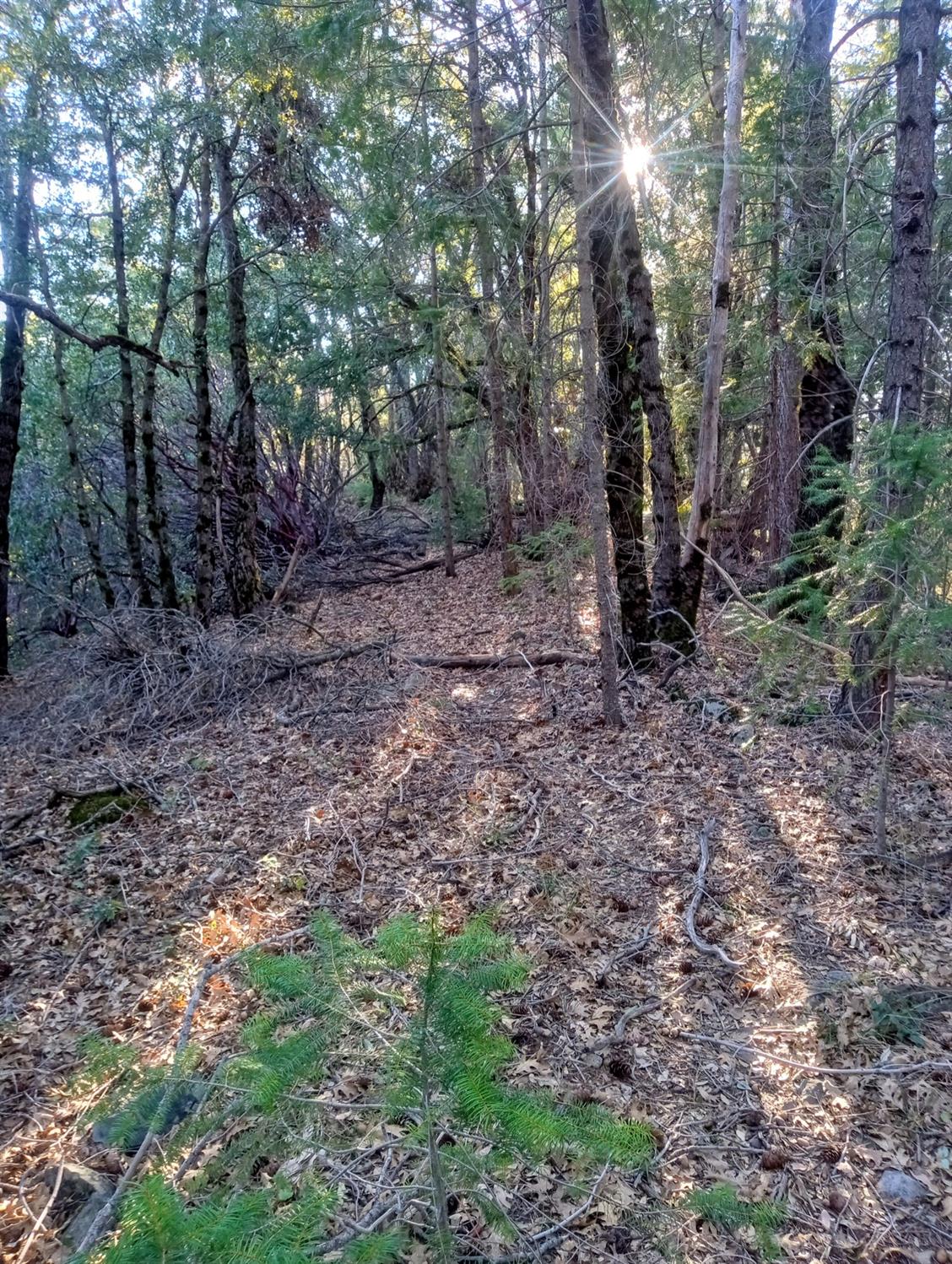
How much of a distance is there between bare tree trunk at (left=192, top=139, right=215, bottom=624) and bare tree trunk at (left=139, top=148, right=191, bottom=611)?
0.27 m

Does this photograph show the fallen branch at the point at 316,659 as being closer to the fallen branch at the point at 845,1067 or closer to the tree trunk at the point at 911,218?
the tree trunk at the point at 911,218

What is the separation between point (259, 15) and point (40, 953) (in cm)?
821

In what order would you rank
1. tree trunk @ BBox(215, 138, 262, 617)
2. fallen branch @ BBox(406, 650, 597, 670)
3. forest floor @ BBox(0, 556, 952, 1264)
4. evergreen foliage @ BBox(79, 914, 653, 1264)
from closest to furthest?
1. evergreen foliage @ BBox(79, 914, 653, 1264)
2. forest floor @ BBox(0, 556, 952, 1264)
3. fallen branch @ BBox(406, 650, 597, 670)
4. tree trunk @ BBox(215, 138, 262, 617)

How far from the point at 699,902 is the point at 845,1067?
112 cm

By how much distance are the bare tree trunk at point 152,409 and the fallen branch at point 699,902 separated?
20.5 feet

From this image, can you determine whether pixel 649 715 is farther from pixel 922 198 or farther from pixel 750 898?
pixel 922 198

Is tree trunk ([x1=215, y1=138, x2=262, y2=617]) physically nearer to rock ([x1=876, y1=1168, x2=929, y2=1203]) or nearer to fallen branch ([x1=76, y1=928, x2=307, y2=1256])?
fallen branch ([x1=76, y1=928, x2=307, y2=1256])

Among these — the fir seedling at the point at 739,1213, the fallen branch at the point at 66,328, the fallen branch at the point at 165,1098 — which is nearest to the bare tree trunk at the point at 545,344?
the fallen branch at the point at 66,328

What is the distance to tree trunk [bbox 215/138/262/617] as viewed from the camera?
9562mm

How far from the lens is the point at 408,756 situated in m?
5.84

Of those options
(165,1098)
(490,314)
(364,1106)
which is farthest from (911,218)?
(165,1098)

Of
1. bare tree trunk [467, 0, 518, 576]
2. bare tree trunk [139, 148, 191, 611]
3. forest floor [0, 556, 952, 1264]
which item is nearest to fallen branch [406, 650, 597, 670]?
forest floor [0, 556, 952, 1264]

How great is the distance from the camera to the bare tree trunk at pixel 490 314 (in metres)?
6.78

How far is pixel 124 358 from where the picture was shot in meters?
8.62
